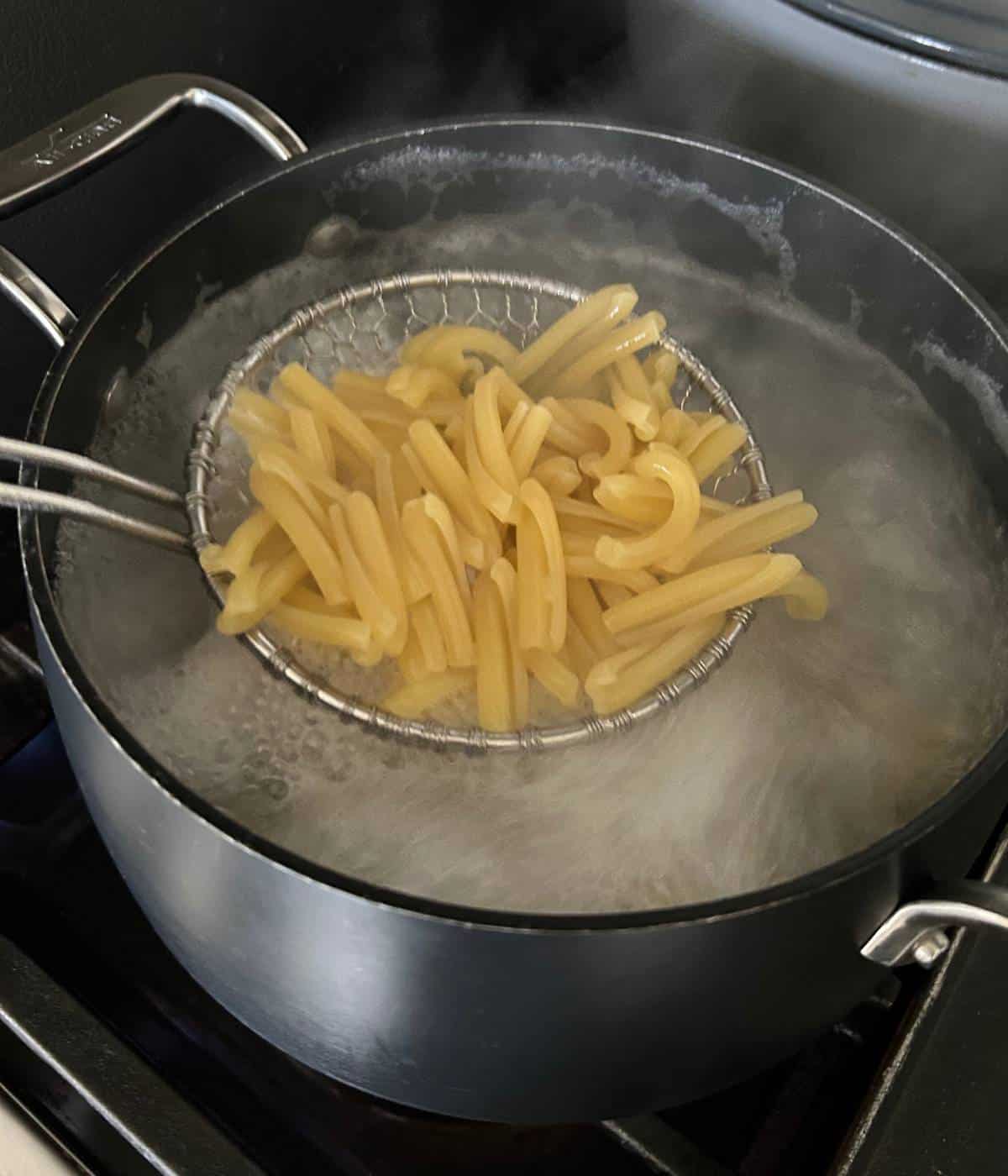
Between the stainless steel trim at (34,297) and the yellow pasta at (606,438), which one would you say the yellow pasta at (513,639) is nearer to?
A: the yellow pasta at (606,438)

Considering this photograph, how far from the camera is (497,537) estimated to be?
0.56 m

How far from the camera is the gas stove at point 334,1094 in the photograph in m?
0.51

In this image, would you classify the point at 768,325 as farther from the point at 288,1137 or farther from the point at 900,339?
the point at 288,1137

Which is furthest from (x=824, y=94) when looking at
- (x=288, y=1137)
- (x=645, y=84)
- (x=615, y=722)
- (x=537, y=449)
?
(x=288, y=1137)

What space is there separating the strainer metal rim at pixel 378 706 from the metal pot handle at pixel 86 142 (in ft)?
0.29

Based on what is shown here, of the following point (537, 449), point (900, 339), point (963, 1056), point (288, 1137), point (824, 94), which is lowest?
point (288, 1137)

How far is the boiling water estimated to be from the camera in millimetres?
489

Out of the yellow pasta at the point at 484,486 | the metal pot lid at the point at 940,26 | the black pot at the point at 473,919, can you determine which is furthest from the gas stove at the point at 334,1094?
the metal pot lid at the point at 940,26

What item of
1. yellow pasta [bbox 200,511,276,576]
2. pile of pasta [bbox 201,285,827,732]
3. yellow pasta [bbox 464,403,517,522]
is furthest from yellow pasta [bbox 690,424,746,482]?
yellow pasta [bbox 200,511,276,576]

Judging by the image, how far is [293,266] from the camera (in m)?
0.64

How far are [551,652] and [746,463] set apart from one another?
166 millimetres

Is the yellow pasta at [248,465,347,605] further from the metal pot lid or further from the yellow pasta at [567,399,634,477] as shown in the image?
the metal pot lid

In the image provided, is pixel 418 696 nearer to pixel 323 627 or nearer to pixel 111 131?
pixel 323 627

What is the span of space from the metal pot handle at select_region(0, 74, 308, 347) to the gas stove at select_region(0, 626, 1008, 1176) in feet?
0.99
